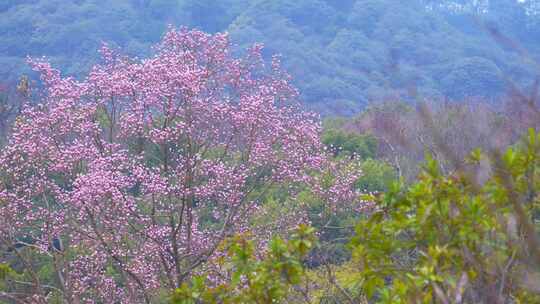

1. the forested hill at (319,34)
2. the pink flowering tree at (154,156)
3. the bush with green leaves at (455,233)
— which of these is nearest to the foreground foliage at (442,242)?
the bush with green leaves at (455,233)

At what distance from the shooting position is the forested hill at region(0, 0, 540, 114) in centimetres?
5141

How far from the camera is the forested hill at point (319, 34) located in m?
51.4

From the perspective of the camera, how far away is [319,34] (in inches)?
2598

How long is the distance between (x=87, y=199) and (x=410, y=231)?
4.40m

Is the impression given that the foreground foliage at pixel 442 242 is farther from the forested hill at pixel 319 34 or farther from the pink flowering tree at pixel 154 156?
the forested hill at pixel 319 34

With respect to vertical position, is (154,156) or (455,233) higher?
(455,233)

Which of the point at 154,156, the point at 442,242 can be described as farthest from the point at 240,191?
the point at 442,242

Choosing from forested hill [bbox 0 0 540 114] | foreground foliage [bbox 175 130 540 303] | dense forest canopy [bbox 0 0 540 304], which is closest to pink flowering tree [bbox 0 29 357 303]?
dense forest canopy [bbox 0 0 540 304]

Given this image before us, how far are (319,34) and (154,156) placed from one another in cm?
5931

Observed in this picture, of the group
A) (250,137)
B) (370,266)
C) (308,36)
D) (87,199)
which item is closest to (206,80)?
(250,137)

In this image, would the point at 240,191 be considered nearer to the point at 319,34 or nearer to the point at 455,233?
the point at 455,233

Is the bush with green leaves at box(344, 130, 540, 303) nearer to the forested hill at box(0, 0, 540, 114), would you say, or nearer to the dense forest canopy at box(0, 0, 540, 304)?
the dense forest canopy at box(0, 0, 540, 304)

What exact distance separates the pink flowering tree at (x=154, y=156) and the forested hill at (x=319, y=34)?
3702 centimetres

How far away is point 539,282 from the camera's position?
2.45 meters
